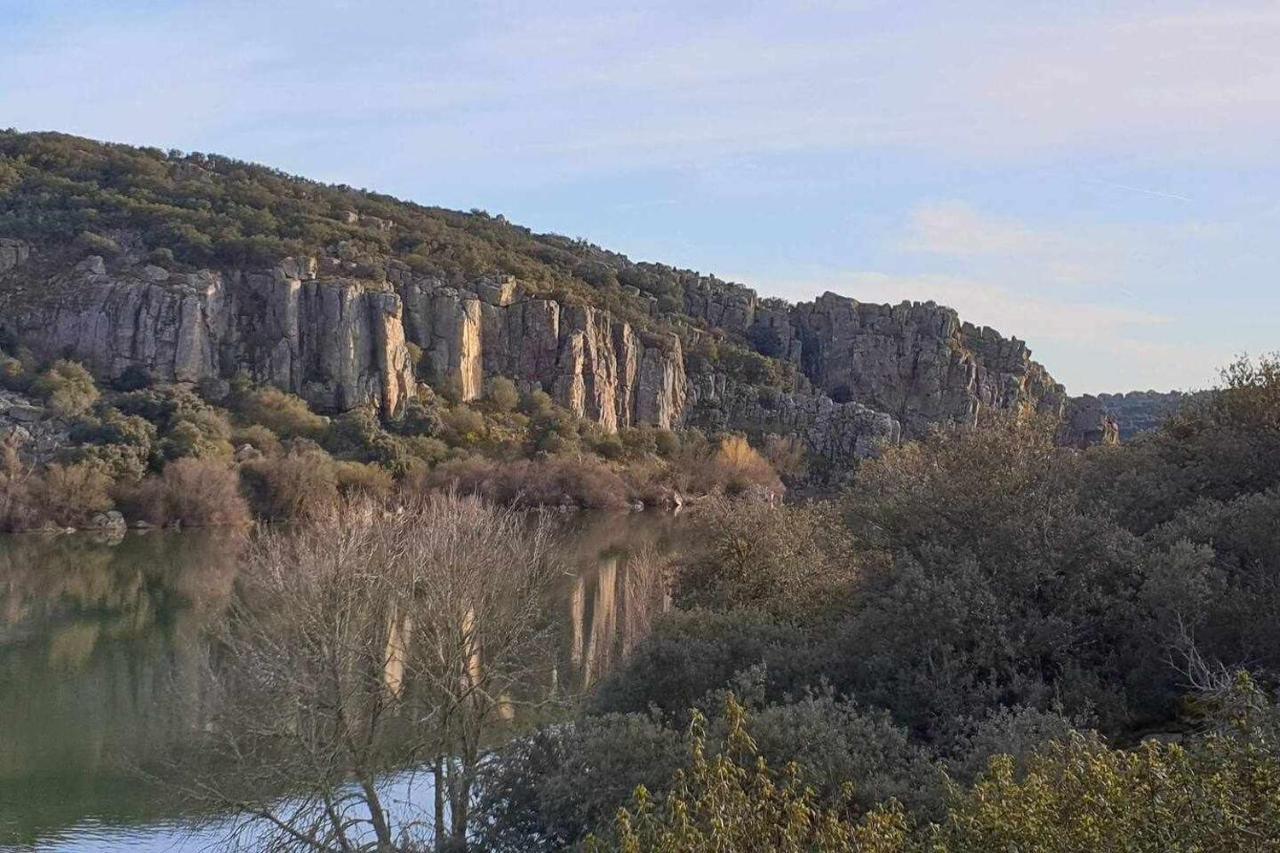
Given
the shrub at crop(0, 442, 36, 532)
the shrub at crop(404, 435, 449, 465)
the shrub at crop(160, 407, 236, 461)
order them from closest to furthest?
the shrub at crop(0, 442, 36, 532), the shrub at crop(160, 407, 236, 461), the shrub at crop(404, 435, 449, 465)

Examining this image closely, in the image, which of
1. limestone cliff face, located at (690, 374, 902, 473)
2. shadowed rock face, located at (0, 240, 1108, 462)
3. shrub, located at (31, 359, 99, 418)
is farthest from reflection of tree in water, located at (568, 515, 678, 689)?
limestone cliff face, located at (690, 374, 902, 473)

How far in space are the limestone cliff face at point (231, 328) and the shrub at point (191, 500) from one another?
16623 mm

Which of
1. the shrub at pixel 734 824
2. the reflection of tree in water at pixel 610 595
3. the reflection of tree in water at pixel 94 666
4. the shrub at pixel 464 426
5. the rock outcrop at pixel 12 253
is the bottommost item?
the reflection of tree in water at pixel 94 666

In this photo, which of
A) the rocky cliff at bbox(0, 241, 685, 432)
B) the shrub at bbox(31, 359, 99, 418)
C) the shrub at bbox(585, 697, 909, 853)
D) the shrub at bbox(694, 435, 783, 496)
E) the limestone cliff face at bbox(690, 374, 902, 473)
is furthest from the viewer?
the limestone cliff face at bbox(690, 374, 902, 473)

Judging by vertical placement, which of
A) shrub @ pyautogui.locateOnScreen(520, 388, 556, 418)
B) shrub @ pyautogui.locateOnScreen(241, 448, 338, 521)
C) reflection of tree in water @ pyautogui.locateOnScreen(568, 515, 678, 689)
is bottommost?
reflection of tree in water @ pyautogui.locateOnScreen(568, 515, 678, 689)

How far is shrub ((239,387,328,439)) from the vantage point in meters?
60.7

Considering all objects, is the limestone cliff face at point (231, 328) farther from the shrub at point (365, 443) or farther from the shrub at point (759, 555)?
the shrub at point (759, 555)

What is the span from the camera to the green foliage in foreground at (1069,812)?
15.0 ft

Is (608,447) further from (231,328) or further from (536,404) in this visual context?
(231,328)

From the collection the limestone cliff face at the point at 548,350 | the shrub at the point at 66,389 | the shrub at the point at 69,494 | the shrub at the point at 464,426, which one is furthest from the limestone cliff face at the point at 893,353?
the shrub at the point at 69,494

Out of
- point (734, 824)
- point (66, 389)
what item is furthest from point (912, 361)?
point (734, 824)

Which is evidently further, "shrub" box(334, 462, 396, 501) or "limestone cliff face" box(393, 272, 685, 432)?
"limestone cliff face" box(393, 272, 685, 432)

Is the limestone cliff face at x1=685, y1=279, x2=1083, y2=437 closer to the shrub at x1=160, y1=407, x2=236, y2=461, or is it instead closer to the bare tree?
the shrub at x1=160, y1=407, x2=236, y2=461

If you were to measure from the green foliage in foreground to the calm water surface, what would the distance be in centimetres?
1162
